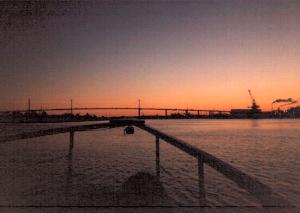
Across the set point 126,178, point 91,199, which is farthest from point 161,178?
point 91,199

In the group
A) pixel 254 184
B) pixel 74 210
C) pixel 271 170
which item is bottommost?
pixel 271 170

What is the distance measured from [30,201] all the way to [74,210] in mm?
4241

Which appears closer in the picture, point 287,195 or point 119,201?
point 119,201

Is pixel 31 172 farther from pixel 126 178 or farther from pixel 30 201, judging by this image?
pixel 30 201

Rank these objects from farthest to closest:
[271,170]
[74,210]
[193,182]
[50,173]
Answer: [271,170] < [50,173] < [193,182] < [74,210]

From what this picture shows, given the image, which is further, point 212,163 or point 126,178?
point 126,178

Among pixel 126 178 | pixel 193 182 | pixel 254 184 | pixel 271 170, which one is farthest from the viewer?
pixel 271 170

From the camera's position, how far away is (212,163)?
5.68m

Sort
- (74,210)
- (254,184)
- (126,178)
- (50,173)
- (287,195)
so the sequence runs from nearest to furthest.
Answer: (254,184) → (74,210) → (287,195) → (126,178) → (50,173)

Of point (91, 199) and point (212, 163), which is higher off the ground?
point (212, 163)

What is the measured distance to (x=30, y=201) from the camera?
9062 millimetres

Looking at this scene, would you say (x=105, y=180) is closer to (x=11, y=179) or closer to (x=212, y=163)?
(x=11, y=179)

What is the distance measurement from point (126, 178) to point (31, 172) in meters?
4.88

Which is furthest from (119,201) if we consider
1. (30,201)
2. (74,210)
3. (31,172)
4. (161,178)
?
(31,172)
